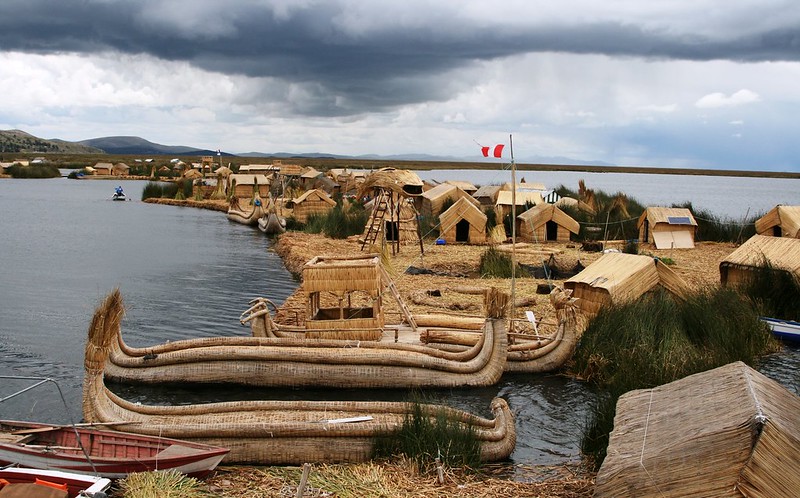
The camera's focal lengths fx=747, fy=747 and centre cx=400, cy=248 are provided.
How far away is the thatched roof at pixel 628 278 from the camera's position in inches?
549

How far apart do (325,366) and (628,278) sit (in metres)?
6.20

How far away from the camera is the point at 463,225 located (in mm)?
27391

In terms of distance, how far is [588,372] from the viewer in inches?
482

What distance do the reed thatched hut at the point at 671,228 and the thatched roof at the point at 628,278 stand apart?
39.7 ft

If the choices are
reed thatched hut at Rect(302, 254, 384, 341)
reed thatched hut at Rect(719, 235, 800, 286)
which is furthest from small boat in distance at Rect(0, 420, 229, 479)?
reed thatched hut at Rect(719, 235, 800, 286)

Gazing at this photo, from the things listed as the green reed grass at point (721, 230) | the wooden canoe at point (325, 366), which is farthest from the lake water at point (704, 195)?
the wooden canoe at point (325, 366)

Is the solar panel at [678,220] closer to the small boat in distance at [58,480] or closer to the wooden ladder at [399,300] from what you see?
the wooden ladder at [399,300]

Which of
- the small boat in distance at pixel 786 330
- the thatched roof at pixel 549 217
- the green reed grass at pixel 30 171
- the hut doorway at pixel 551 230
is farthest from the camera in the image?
the green reed grass at pixel 30 171

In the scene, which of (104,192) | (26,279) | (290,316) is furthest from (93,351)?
(104,192)

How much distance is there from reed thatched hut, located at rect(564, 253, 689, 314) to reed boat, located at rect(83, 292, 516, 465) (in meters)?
5.66

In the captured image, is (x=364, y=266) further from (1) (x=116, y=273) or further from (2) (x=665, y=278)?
(1) (x=116, y=273)

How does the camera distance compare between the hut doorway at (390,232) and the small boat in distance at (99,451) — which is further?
the hut doorway at (390,232)

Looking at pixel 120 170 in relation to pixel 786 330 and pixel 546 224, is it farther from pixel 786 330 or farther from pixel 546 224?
pixel 786 330

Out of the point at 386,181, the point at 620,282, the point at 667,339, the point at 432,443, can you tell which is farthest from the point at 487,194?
the point at 432,443
